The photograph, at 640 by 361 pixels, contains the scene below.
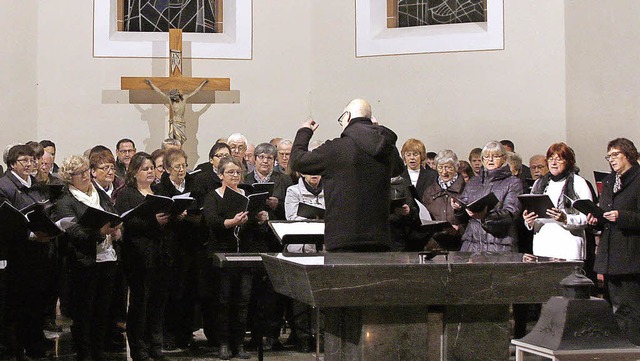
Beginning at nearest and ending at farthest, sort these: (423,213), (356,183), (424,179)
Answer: (356,183) → (423,213) → (424,179)

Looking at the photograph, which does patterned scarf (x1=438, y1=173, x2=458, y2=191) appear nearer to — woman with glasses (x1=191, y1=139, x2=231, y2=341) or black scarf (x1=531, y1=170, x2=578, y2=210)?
black scarf (x1=531, y1=170, x2=578, y2=210)

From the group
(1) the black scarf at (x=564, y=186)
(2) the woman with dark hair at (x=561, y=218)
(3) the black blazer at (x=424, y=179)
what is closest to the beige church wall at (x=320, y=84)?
(3) the black blazer at (x=424, y=179)

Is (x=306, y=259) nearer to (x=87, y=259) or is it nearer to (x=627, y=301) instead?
(x=87, y=259)

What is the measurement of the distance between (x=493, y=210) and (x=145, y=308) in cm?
284

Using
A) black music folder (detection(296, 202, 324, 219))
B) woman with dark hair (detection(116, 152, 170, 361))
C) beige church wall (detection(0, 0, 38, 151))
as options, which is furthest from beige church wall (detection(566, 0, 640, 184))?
beige church wall (detection(0, 0, 38, 151))

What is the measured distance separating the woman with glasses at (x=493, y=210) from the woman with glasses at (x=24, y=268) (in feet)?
10.8

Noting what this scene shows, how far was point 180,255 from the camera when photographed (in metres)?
7.77

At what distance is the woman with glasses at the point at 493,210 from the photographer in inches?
297

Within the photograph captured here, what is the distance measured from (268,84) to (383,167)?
735cm

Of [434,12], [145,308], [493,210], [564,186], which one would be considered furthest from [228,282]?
[434,12]

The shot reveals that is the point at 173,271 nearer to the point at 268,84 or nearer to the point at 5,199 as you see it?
the point at 5,199

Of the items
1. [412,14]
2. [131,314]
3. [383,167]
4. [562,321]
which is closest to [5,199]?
[131,314]

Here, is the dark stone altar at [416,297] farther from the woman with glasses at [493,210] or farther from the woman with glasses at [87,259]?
the woman with glasses at [493,210]

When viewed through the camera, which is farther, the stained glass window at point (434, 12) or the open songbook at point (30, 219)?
the stained glass window at point (434, 12)
